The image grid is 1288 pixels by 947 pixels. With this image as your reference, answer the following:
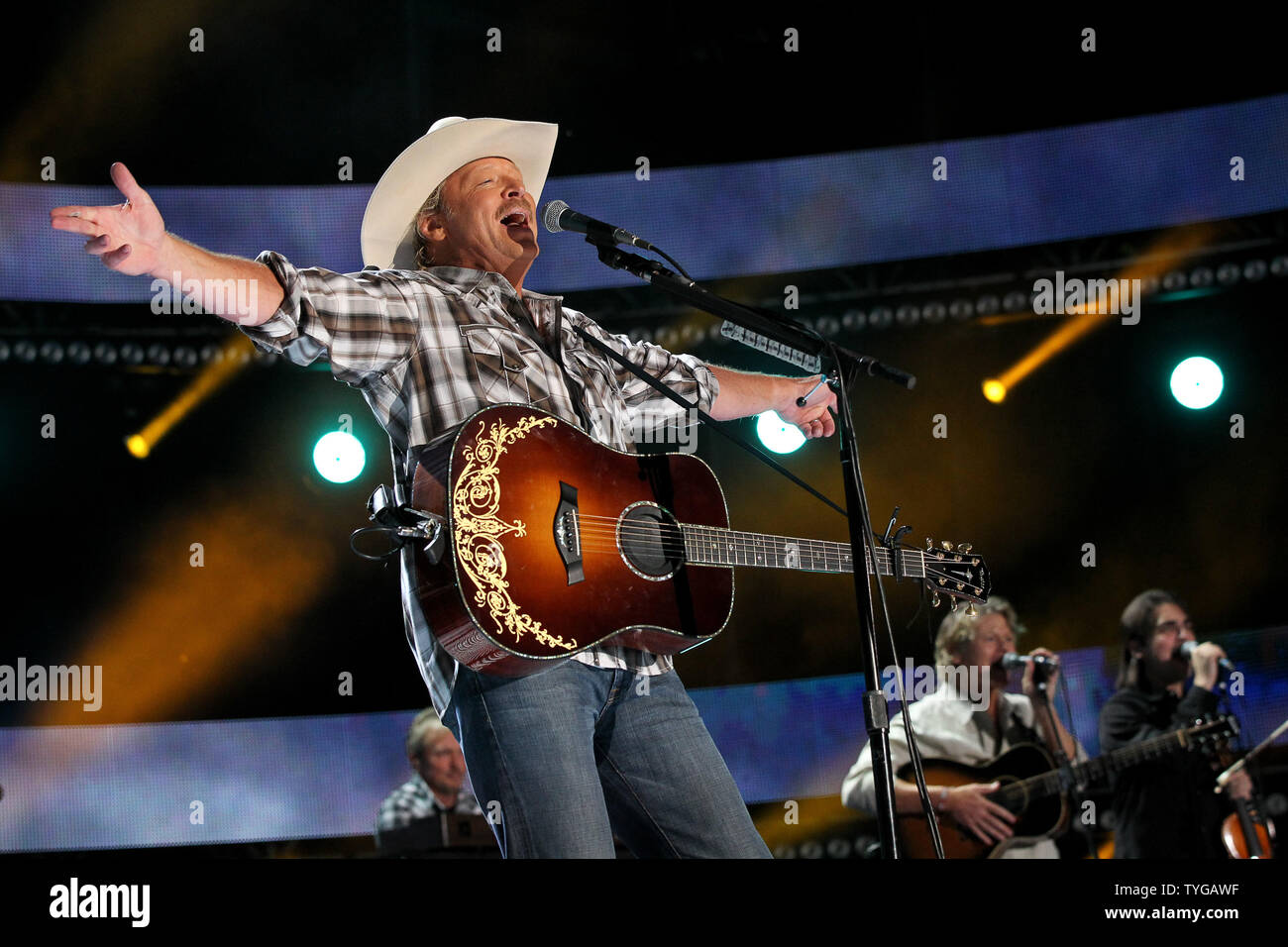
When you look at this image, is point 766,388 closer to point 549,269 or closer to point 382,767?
point 549,269

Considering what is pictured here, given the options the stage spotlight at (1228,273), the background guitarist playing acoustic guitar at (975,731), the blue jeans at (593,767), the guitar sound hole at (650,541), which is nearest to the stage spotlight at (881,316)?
the stage spotlight at (1228,273)

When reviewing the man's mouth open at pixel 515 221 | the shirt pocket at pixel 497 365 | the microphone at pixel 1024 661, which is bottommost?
the microphone at pixel 1024 661

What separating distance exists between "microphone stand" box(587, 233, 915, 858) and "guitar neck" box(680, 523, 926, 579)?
0.32ft

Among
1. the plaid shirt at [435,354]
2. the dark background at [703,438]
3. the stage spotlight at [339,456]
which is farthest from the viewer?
the stage spotlight at [339,456]

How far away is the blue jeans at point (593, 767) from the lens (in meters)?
2.05

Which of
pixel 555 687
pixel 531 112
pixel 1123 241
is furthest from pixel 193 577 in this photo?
pixel 1123 241

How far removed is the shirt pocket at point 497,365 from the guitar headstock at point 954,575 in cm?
116

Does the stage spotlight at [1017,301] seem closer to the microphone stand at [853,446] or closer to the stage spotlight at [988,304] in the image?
the stage spotlight at [988,304]

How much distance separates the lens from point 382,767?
271 inches

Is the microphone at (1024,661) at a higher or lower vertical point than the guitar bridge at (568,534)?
lower

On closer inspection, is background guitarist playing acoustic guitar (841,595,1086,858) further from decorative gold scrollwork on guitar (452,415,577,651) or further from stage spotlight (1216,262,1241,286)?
decorative gold scrollwork on guitar (452,415,577,651)

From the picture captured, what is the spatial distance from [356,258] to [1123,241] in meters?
4.43

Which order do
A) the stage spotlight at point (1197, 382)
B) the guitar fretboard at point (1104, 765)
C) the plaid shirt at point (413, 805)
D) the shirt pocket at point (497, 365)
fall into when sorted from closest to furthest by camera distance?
the shirt pocket at point (497, 365) → the guitar fretboard at point (1104, 765) → the plaid shirt at point (413, 805) → the stage spotlight at point (1197, 382)

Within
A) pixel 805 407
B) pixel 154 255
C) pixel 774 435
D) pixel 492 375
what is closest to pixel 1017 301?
pixel 774 435
